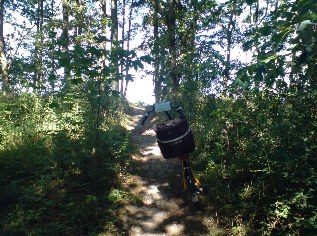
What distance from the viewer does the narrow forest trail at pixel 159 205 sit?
630 centimetres

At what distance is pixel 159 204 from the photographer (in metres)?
7.27

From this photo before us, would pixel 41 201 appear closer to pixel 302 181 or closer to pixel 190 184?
pixel 190 184

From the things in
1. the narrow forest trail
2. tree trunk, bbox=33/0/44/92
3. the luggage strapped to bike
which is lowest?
the narrow forest trail

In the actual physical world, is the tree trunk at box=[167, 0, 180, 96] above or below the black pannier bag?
above

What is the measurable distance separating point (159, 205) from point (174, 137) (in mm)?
2019

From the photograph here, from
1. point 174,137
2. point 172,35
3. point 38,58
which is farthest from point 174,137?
point 38,58

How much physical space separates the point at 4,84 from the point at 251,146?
11.7 m

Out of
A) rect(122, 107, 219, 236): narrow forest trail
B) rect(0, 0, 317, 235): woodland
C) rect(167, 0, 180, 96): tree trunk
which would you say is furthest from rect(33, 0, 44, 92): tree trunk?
rect(167, 0, 180, 96): tree trunk

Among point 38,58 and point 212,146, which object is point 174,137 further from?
point 38,58

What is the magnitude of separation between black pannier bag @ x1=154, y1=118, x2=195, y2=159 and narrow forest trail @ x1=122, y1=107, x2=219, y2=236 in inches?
60.0

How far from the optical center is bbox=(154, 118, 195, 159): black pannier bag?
21.2ft

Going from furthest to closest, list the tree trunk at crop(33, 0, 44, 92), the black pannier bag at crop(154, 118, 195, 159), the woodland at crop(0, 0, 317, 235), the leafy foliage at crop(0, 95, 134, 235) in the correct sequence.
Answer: the tree trunk at crop(33, 0, 44, 92) < the black pannier bag at crop(154, 118, 195, 159) < the leafy foliage at crop(0, 95, 134, 235) < the woodland at crop(0, 0, 317, 235)

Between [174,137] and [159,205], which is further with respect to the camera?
[159,205]

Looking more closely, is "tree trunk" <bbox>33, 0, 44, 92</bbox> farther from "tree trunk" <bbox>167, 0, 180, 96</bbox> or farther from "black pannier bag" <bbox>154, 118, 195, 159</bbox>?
"tree trunk" <bbox>167, 0, 180, 96</bbox>
